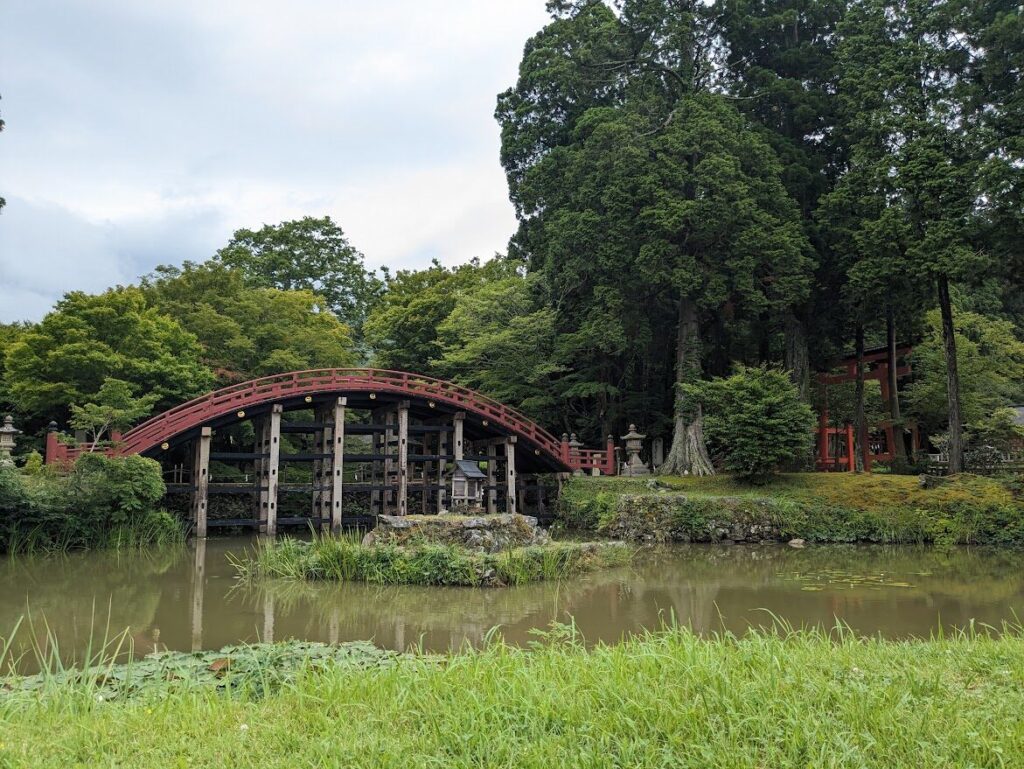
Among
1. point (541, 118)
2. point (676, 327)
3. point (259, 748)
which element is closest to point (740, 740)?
point (259, 748)

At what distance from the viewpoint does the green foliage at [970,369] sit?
26.1 m

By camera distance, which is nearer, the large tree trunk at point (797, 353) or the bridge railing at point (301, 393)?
the bridge railing at point (301, 393)

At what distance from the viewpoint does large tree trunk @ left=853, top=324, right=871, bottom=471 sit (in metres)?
25.0

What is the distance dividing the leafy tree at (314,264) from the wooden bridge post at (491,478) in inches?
789

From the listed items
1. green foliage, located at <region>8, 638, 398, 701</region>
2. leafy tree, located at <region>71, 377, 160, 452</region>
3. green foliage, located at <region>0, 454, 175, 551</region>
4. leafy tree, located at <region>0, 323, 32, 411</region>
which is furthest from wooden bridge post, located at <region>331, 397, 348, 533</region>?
green foliage, located at <region>8, 638, 398, 701</region>

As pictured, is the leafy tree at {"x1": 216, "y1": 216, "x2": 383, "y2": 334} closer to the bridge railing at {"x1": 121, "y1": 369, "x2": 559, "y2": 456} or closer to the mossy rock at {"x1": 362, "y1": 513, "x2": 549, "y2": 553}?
the bridge railing at {"x1": 121, "y1": 369, "x2": 559, "y2": 456}

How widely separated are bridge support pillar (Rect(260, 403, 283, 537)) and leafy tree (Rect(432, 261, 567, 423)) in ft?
25.7

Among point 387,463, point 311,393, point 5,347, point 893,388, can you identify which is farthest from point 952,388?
point 5,347

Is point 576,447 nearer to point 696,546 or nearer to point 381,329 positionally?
point 696,546

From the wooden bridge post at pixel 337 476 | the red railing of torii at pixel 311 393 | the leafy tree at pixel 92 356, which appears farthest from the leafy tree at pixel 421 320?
the leafy tree at pixel 92 356

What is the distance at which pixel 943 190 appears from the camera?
19969mm

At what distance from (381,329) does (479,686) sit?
29611 millimetres

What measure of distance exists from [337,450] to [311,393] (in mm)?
1761

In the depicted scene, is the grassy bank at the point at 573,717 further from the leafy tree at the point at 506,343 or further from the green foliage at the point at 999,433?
the green foliage at the point at 999,433
